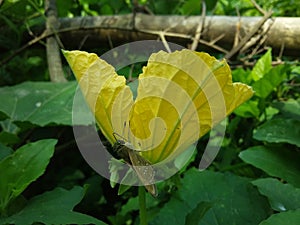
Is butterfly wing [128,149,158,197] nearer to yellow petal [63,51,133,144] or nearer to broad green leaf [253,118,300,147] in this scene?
yellow petal [63,51,133,144]

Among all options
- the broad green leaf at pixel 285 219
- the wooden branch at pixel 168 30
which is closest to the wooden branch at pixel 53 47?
the wooden branch at pixel 168 30

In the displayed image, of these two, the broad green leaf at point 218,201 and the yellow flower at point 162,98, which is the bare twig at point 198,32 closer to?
the broad green leaf at point 218,201

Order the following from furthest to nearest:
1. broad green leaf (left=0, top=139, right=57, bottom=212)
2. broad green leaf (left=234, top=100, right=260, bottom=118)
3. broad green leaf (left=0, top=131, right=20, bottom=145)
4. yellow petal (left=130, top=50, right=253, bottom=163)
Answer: broad green leaf (left=234, top=100, right=260, bottom=118) → broad green leaf (left=0, top=131, right=20, bottom=145) → broad green leaf (left=0, top=139, right=57, bottom=212) → yellow petal (left=130, top=50, right=253, bottom=163)

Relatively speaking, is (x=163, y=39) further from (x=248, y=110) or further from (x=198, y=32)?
(x=248, y=110)

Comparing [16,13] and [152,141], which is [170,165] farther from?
[16,13]

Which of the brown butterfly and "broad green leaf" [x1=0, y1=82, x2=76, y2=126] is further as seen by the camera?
"broad green leaf" [x1=0, y1=82, x2=76, y2=126]

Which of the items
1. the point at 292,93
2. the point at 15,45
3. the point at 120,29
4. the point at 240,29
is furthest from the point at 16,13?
the point at 292,93

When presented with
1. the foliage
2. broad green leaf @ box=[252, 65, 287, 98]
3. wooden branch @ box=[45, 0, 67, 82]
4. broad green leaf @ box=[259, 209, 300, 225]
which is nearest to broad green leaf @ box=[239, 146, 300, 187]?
the foliage

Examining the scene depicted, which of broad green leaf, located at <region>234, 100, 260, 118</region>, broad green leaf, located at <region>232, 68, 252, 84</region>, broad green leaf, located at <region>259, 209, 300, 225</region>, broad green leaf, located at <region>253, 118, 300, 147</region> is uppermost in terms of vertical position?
broad green leaf, located at <region>259, 209, 300, 225</region>
